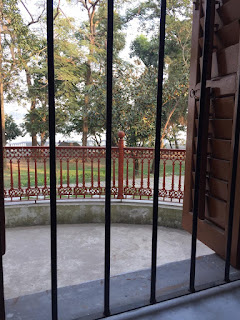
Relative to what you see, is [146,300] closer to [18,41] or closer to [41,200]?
[41,200]

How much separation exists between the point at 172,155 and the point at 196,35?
8.72 feet

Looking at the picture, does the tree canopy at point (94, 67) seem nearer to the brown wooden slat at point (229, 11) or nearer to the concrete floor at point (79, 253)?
the concrete floor at point (79, 253)

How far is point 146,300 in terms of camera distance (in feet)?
2.64

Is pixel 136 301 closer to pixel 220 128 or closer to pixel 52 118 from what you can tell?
pixel 52 118

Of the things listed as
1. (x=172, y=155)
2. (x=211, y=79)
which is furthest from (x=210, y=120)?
(x=172, y=155)

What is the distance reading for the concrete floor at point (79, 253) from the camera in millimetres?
2766

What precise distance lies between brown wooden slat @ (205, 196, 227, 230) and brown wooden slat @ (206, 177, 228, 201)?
2 cm


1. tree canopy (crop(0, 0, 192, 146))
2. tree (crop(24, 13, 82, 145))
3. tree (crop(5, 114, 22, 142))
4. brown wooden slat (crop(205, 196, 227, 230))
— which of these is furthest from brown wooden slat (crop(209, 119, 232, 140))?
tree (crop(5, 114, 22, 142))

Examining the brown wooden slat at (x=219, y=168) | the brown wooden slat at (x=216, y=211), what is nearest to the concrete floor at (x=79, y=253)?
the brown wooden slat at (x=216, y=211)

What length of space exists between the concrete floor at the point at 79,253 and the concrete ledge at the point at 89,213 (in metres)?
0.13

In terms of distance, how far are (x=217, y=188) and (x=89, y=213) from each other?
324cm

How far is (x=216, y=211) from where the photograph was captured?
1.44m

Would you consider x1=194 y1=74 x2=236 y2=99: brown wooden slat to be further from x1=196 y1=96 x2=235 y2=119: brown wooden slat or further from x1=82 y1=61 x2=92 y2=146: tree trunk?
x1=82 y1=61 x2=92 y2=146: tree trunk

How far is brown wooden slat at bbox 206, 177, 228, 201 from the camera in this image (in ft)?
4.54
